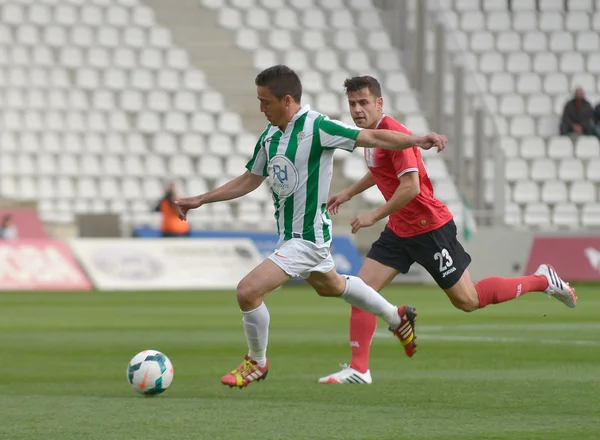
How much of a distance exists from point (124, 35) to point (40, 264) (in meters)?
7.84

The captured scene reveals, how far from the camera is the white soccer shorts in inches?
294

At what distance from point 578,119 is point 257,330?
2062 cm

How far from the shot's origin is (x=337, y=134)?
7.32 m

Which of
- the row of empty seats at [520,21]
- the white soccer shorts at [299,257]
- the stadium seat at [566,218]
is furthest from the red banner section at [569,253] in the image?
the white soccer shorts at [299,257]

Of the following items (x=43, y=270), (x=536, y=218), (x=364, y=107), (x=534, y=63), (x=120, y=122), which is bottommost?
(x=43, y=270)

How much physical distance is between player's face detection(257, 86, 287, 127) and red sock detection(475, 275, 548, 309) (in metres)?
2.13

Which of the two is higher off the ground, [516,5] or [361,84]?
[516,5]

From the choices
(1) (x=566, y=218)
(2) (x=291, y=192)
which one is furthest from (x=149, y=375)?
(1) (x=566, y=218)

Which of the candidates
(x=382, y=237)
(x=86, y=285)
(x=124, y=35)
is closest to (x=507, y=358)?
(x=382, y=237)

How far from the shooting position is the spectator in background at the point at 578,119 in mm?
26531

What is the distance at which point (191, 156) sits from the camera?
1069 inches

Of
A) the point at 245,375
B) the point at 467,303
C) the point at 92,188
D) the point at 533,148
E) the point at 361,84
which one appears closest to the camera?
the point at 245,375

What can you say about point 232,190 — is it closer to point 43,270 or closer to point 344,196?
point 344,196

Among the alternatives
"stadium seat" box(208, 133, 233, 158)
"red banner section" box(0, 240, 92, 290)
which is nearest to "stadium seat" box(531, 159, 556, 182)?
"stadium seat" box(208, 133, 233, 158)
